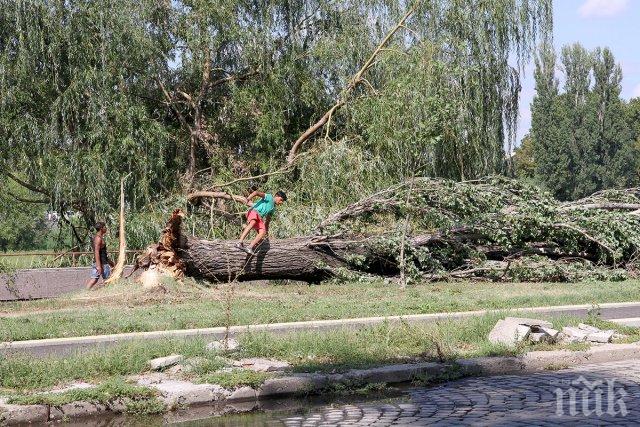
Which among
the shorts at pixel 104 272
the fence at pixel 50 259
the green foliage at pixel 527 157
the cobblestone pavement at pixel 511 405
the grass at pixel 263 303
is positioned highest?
the green foliage at pixel 527 157

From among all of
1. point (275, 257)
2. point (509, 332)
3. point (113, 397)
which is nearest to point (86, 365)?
point (113, 397)

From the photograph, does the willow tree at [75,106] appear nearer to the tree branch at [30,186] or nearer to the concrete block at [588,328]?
the tree branch at [30,186]

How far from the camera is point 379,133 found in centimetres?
2097

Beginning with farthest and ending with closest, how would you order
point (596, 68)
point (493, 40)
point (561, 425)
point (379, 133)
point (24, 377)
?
point (596, 68) < point (493, 40) < point (379, 133) < point (24, 377) < point (561, 425)

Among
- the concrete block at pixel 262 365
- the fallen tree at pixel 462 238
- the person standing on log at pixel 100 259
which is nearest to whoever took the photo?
the concrete block at pixel 262 365

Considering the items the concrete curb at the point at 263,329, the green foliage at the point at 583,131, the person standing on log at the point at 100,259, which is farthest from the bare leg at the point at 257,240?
the green foliage at the point at 583,131

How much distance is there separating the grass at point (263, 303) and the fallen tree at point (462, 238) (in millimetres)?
653

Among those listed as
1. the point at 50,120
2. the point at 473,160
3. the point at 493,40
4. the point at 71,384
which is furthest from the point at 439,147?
the point at 71,384

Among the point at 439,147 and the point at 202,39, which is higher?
the point at 202,39

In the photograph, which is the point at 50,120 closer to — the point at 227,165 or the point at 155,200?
the point at 155,200

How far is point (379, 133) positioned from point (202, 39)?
582 cm

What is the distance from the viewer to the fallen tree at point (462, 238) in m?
18.6

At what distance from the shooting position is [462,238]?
1920 cm

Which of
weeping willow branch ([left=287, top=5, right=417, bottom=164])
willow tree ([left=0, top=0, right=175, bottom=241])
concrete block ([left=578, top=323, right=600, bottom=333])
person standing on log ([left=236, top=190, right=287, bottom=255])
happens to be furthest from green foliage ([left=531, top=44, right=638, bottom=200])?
concrete block ([left=578, top=323, right=600, bottom=333])
